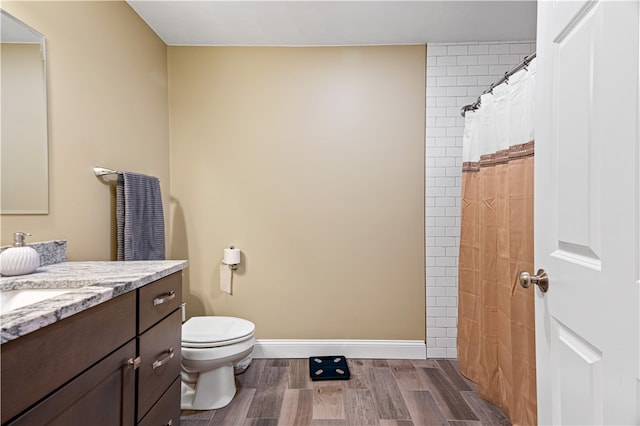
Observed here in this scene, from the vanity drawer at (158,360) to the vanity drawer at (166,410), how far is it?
0.09ft

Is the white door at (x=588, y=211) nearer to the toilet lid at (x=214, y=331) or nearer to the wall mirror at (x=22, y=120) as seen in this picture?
the toilet lid at (x=214, y=331)

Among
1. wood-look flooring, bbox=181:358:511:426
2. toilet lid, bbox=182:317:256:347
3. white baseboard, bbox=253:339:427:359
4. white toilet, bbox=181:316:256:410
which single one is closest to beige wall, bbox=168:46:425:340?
white baseboard, bbox=253:339:427:359

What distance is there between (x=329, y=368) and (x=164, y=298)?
1.46 meters

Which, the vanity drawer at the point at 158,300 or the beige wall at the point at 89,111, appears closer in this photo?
the vanity drawer at the point at 158,300

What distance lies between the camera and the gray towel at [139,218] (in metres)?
1.92

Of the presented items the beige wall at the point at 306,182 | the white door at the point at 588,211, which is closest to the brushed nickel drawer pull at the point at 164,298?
the beige wall at the point at 306,182

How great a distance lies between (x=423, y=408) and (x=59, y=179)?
7.40ft

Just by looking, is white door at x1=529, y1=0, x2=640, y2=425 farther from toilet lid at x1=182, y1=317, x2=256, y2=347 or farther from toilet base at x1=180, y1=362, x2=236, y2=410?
toilet base at x1=180, y1=362, x2=236, y2=410

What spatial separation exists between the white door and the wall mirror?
1.88 metres

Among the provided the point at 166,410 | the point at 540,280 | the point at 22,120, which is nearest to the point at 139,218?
A: the point at 22,120

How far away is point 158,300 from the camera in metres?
1.34

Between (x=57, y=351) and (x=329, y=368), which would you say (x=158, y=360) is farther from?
(x=329, y=368)

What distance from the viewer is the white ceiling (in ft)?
6.97

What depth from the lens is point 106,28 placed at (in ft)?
6.27
